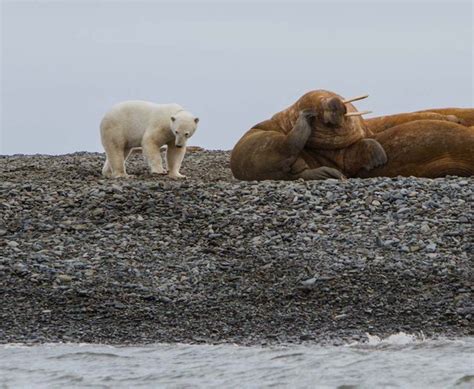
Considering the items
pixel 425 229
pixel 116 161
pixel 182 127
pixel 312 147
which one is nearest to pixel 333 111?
pixel 312 147

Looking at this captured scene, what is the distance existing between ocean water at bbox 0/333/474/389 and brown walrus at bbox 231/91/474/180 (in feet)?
17.0

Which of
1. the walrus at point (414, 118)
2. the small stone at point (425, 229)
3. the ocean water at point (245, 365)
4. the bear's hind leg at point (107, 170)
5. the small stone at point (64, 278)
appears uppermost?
the walrus at point (414, 118)

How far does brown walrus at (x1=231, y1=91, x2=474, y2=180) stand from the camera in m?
15.3

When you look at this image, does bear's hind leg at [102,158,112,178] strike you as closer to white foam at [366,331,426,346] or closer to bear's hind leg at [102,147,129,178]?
bear's hind leg at [102,147,129,178]

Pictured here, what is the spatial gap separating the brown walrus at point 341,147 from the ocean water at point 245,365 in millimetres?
5173

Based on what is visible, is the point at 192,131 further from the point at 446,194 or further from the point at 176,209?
the point at 446,194

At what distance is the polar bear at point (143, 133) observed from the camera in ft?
53.0

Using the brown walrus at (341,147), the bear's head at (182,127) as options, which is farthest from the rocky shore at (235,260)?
the bear's head at (182,127)

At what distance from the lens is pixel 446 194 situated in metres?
13.5

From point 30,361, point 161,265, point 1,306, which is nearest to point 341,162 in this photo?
point 161,265

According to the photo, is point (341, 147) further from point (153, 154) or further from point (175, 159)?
point (153, 154)

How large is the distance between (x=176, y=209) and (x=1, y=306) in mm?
2588

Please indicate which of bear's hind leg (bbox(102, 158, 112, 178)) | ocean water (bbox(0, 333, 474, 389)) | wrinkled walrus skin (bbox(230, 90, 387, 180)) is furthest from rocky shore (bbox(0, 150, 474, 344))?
bear's hind leg (bbox(102, 158, 112, 178))

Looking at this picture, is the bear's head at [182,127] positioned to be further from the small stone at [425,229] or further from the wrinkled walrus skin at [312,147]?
the small stone at [425,229]
